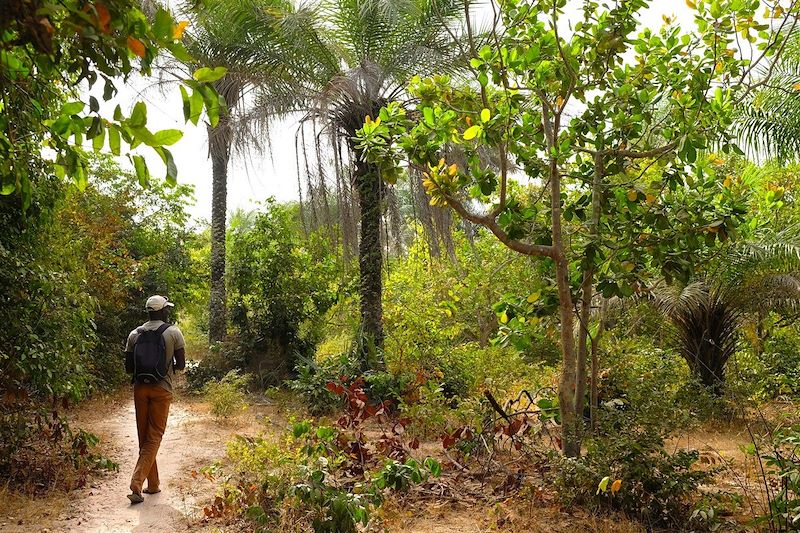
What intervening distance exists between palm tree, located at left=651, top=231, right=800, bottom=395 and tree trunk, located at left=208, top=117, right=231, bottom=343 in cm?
967

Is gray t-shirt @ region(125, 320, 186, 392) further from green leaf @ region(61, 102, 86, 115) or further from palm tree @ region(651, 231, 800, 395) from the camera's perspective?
palm tree @ region(651, 231, 800, 395)

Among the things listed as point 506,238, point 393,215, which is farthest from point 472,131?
point 393,215

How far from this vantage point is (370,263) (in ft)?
36.6

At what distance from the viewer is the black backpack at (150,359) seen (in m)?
5.89

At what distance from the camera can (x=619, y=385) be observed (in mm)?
7953

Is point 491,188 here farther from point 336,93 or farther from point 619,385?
point 336,93

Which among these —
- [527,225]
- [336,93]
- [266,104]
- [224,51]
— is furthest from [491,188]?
[224,51]

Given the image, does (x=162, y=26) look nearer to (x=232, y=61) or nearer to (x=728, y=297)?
(x=728, y=297)

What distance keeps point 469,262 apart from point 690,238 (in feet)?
40.1

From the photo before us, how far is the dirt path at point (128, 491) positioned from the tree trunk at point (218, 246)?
5.16m

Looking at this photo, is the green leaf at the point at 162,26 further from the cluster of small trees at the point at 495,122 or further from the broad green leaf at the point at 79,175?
the broad green leaf at the point at 79,175

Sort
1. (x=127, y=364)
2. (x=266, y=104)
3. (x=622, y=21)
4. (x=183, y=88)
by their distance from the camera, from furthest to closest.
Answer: (x=266, y=104) < (x=127, y=364) < (x=622, y=21) < (x=183, y=88)

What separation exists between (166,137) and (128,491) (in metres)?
5.30

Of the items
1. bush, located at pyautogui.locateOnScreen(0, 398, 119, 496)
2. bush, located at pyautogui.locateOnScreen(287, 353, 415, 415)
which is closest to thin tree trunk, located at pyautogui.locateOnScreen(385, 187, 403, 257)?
bush, located at pyautogui.locateOnScreen(287, 353, 415, 415)
